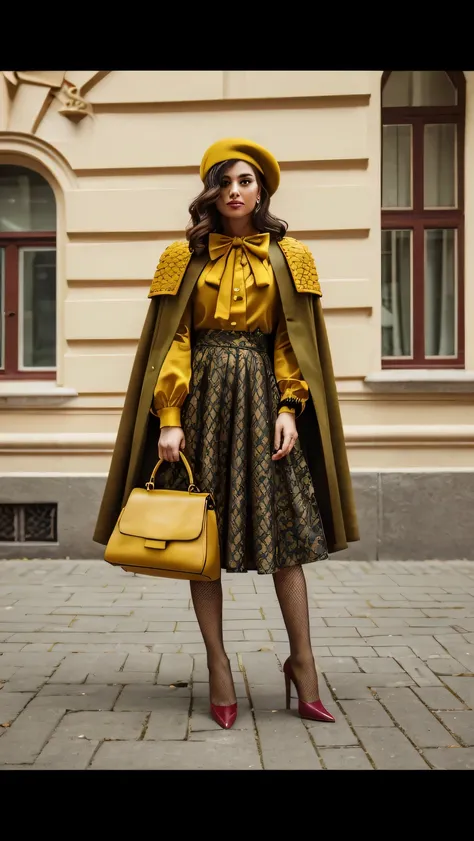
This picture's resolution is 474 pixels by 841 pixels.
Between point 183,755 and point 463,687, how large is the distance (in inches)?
52.4

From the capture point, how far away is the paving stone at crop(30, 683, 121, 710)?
307 centimetres

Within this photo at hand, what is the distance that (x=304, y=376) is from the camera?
9.52 ft

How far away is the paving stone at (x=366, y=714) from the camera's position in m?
2.86

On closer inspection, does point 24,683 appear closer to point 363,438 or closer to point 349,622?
point 349,622

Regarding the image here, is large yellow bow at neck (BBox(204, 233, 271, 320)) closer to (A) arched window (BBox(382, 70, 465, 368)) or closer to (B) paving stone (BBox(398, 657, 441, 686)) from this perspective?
→ (B) paving stone (BBox(398, 657, 441, 686))

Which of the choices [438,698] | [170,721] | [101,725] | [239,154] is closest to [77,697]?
[101,725]

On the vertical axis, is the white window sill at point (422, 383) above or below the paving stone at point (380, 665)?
above

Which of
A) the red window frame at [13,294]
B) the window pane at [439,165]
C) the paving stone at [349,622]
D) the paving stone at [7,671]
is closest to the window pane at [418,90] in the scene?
the window pane at [439,165]

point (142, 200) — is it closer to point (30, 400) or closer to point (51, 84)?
point (51, 84)

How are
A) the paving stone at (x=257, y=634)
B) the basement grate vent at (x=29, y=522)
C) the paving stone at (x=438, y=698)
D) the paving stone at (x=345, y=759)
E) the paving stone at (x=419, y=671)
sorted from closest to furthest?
1. the paving stone at (x=345, y=759)
2. the paving stone at (x=438, y=698)
3. the paving stone at (x=419, y=671)
4. the paving stone at (x=257, y=634)
5. the basement grate vent at (x=29, y=522)

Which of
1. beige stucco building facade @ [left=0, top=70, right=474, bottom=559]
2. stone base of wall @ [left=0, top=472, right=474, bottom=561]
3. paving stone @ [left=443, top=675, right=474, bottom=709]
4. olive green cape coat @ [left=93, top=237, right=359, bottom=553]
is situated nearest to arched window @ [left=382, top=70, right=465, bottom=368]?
beige stucco building facade @ [left=0, top=70, right=474, bottom=559]

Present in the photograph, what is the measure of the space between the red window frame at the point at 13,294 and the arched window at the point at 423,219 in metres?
2.87

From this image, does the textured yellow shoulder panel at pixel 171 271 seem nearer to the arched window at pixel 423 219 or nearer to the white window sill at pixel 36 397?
A: the white window sill at pixel 36 397

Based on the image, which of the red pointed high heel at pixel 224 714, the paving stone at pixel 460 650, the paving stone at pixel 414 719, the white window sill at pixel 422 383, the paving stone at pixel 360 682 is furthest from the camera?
the white window sill at pixel 422 383
